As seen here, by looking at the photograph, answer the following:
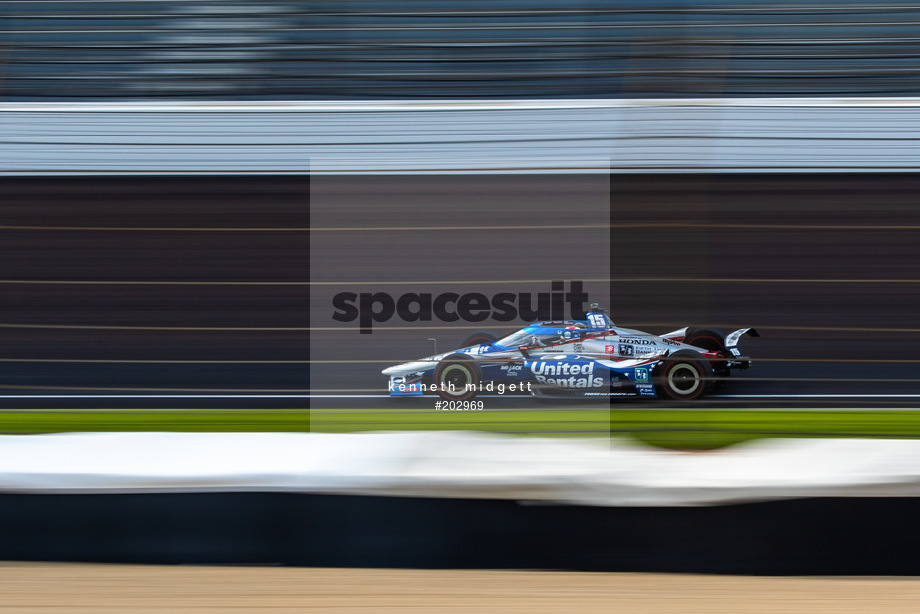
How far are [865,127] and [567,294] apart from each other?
2203 millimetres

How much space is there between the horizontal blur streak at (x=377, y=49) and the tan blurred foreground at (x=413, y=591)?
1.74 m

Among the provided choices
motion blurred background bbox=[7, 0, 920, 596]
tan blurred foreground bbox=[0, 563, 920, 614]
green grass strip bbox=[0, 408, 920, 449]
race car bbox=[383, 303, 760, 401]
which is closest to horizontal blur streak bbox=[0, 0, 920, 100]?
motion blurred background bbox=[7, 0, 920, 596]

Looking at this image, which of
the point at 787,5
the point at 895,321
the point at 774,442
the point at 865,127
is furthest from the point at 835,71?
the point at 895,321

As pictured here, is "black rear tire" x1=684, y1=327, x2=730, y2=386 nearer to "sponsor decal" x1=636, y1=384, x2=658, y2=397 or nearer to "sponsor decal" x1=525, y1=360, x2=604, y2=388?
"sponsor decal" x1=636, y1=384, x2=658, y2=397

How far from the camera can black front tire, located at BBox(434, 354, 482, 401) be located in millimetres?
4395

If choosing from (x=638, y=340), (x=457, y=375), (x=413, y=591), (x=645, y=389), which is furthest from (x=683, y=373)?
(x=413, y=591)

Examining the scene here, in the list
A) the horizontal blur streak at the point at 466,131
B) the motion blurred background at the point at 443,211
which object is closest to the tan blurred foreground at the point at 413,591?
the motion blurred background at the point at 443,211

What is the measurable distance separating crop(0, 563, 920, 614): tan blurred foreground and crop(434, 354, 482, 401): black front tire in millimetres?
2724

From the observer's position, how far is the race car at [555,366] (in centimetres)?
436

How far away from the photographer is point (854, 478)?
5.60ft

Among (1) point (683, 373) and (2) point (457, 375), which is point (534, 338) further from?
(1) point (683, 373)

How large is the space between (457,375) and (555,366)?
1.73 ft

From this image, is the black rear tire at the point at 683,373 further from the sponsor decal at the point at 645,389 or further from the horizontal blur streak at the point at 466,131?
the horizontal blur streak at the point at 466,131

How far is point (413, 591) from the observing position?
5.26 feet
